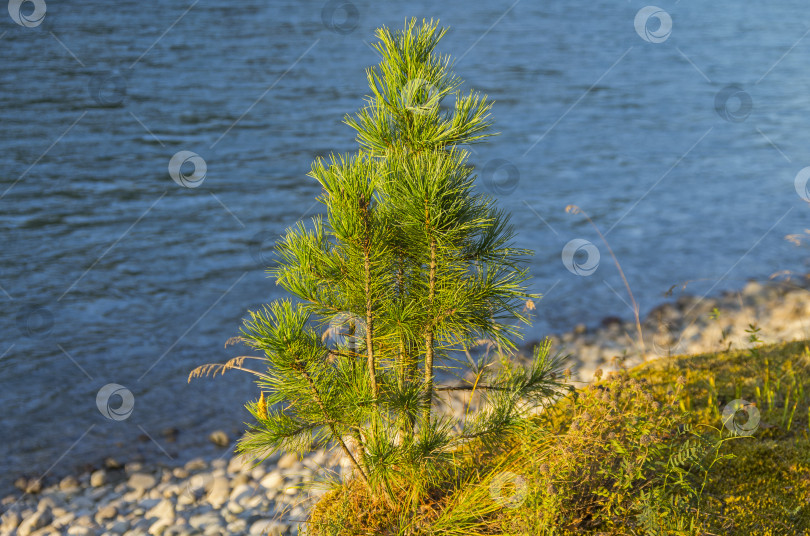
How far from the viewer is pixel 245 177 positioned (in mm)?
11203

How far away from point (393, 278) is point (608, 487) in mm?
1503

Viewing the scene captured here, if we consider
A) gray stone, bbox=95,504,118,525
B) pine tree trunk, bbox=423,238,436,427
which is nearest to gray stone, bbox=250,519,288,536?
gray stone, bbox=95,504,118,525

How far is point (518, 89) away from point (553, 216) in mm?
6711

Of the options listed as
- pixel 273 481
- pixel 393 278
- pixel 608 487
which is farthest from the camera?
pixel 273 481

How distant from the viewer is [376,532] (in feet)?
10.9

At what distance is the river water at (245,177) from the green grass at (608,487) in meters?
2.01

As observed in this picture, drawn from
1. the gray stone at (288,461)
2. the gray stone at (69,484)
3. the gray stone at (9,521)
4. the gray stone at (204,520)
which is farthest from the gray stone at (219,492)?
the gray stone at (9,521)

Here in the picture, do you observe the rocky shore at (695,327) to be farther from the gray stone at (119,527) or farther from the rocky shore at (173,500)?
the gray stone at (119,527)

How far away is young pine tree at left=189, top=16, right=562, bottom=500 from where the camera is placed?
2881mm

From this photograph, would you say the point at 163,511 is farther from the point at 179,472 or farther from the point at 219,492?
the point at 179,472

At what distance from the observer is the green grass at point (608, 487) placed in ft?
10.3

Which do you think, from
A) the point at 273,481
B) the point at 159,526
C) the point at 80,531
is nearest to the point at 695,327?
the point at 273,481

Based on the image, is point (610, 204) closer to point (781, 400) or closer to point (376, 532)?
point (781, 400)

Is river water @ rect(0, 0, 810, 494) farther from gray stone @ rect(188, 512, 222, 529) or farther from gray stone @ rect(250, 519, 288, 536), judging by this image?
gray stone @ rect(250, 519, 288, 536)
